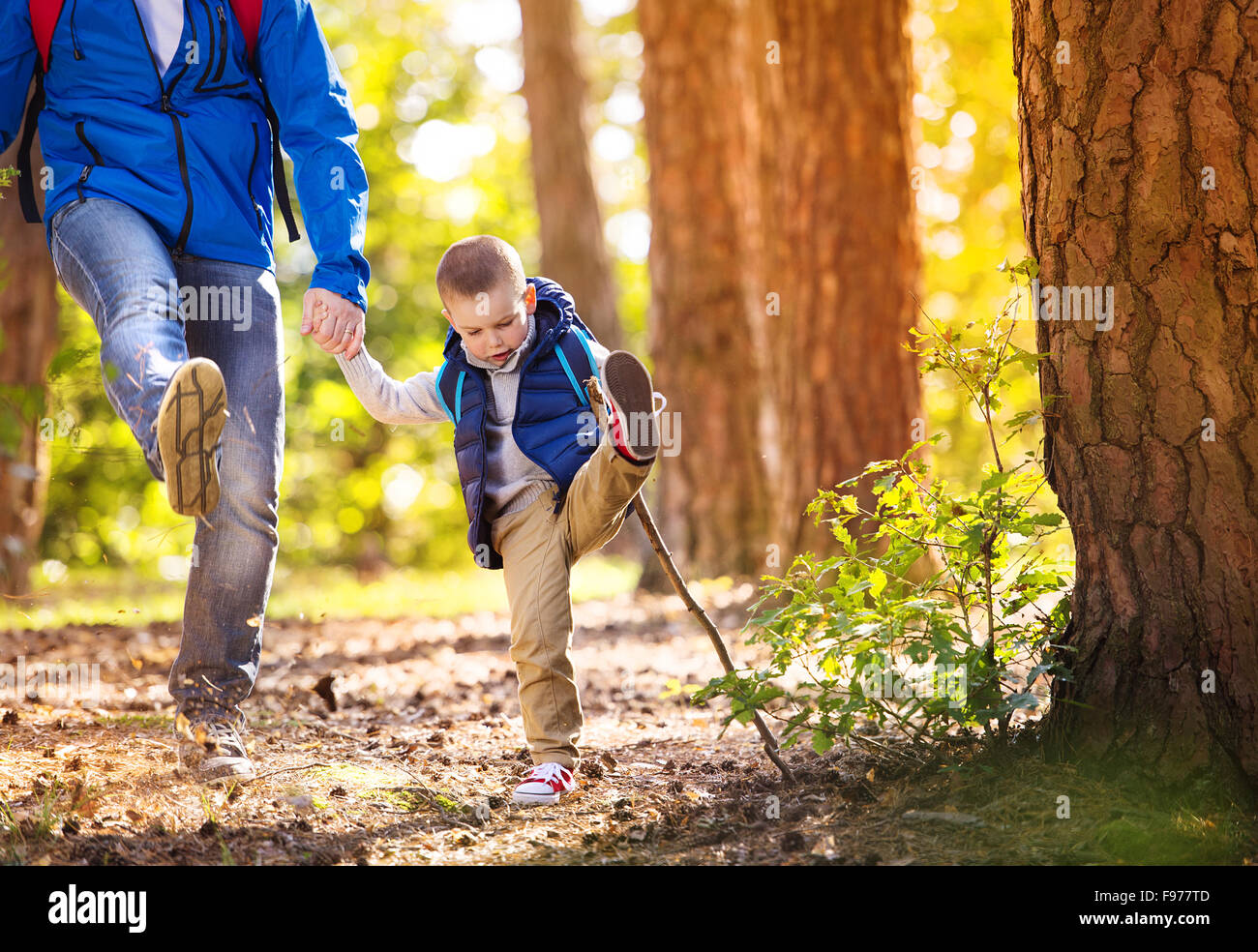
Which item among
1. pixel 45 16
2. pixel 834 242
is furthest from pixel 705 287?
pixel 45 16

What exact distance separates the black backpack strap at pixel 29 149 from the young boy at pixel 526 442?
3.38 ft

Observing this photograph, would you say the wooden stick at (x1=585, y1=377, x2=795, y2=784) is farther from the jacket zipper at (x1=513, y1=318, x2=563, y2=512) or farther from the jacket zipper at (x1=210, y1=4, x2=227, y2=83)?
the jacket zipper at (x1=210, y1=4, x2=227, y2=83)

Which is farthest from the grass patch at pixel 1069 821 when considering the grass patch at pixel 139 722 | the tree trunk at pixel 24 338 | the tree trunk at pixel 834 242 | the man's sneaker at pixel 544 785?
the tree trunk at pixel 24 338

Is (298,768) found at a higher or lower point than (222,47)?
lower

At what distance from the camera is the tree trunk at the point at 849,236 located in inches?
255

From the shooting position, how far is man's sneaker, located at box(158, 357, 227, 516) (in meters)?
2.54

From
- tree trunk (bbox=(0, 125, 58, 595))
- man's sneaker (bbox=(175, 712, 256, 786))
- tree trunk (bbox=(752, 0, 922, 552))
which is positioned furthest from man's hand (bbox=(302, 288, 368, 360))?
tree trunk (bbox=(0, 125, 58, 595))

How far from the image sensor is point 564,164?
1220cm

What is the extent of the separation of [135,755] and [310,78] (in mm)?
2136

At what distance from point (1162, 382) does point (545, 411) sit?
64.1 inches

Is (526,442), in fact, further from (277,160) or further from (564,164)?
(564,164)

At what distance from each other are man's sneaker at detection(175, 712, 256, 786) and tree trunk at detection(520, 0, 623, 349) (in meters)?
9.26

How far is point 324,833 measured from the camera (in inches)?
109
